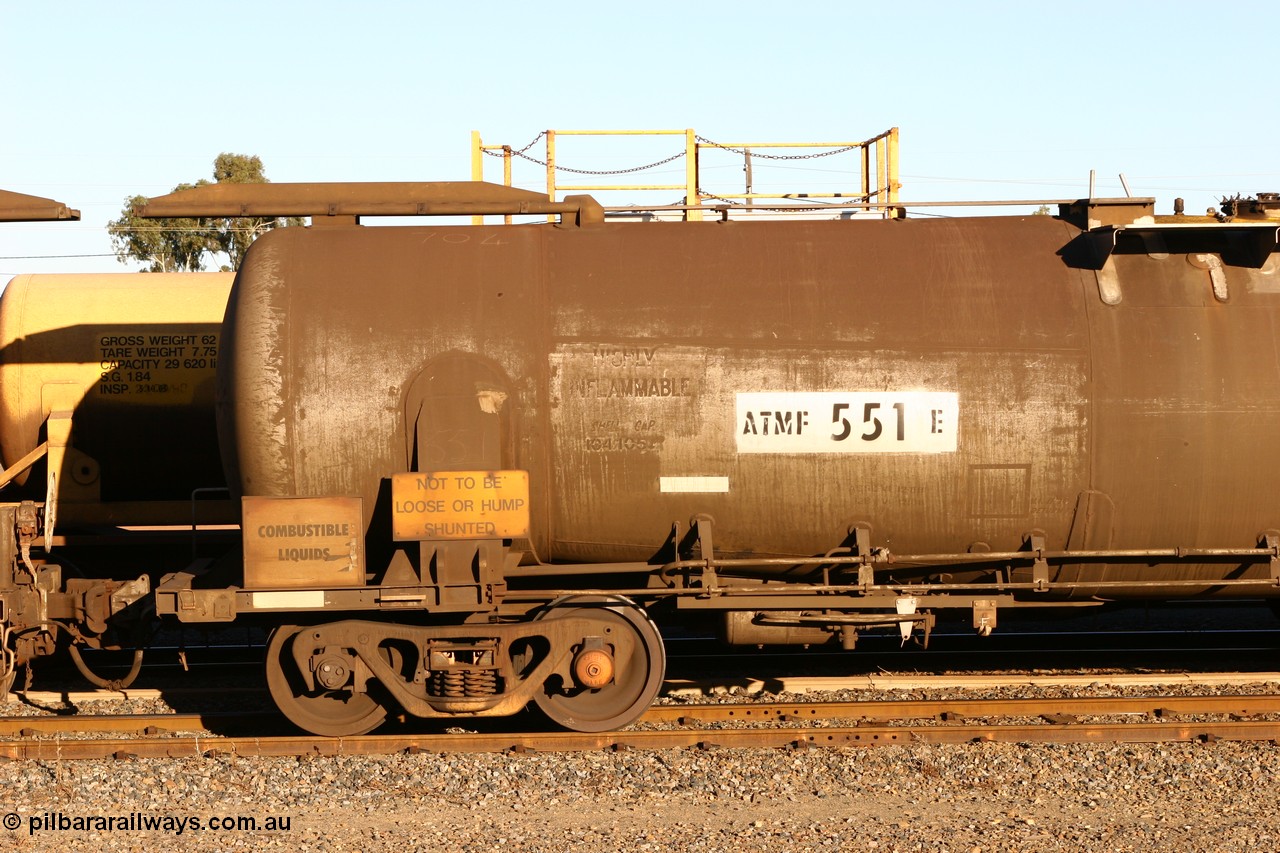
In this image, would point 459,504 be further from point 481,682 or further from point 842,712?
point 842,712

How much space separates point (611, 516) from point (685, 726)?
1785mm

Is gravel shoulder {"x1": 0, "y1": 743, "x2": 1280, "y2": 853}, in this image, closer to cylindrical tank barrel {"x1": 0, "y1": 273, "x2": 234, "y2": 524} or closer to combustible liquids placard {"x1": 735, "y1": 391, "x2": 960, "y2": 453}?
combustible liquids placard {"x1": 735, "y1": 391, "x2": 960, "y2": 453}

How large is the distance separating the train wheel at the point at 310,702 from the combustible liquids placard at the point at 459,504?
120 cm

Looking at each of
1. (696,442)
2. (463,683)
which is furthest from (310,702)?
(696,442)

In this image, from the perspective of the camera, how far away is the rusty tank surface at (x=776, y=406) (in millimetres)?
8422

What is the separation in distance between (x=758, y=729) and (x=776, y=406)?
7.94ft

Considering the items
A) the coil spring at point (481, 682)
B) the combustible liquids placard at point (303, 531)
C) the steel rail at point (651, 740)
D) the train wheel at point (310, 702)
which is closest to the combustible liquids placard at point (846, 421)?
the steel rail at point (651, 740)

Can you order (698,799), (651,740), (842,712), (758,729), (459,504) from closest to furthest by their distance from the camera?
(698,799) → (459,504) → (651,740) → (758,729) → (842,712)

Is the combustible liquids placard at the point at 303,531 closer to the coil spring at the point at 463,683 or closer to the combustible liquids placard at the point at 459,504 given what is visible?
the combustible liquids placard at the point at 459,504

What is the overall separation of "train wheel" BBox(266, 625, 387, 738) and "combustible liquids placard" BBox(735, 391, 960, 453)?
134 inches

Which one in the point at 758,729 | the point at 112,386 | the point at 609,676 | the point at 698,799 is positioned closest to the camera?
the point at 698,799

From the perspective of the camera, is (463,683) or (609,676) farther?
(463,683)

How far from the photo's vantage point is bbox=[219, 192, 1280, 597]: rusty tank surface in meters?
8.42

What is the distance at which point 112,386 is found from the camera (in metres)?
10.3
